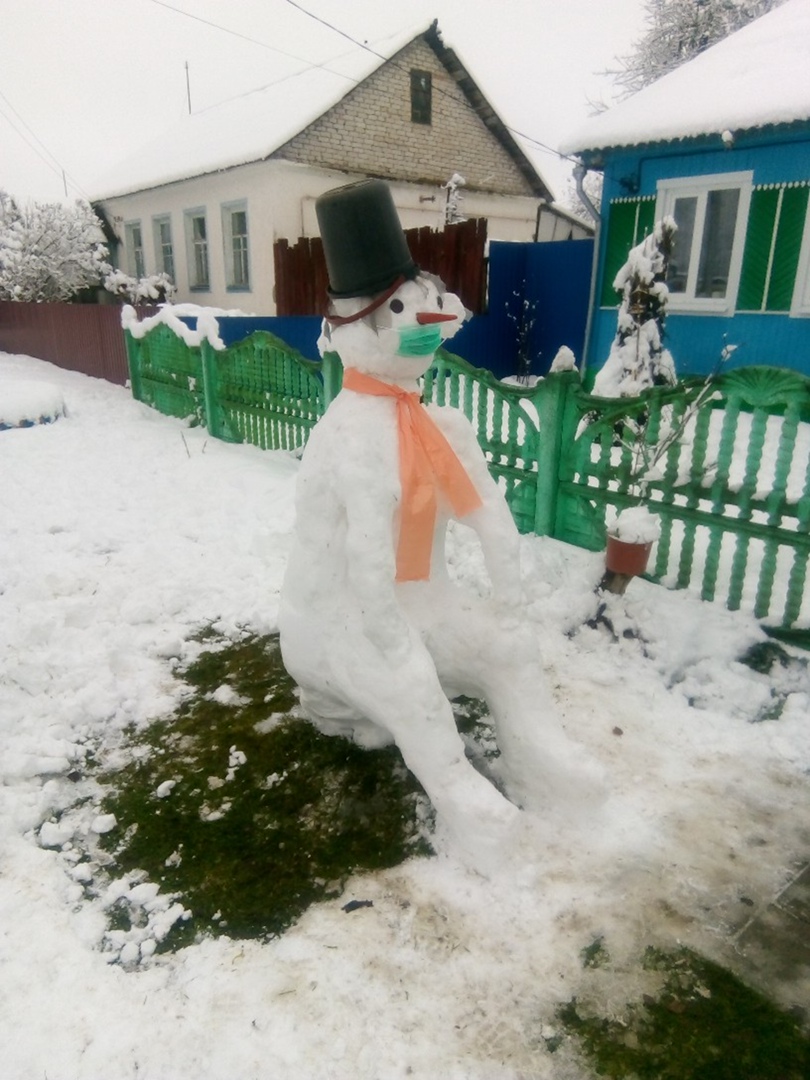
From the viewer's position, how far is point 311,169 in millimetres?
13836

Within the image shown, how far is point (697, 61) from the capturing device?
969 cm

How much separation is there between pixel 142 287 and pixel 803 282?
13149mm

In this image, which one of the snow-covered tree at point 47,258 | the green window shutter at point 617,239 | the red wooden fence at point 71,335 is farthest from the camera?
the snow-covered tree at point 47,258

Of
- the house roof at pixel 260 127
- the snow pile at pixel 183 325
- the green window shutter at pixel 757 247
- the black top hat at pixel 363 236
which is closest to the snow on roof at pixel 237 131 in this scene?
the house roof at pixel 260 127

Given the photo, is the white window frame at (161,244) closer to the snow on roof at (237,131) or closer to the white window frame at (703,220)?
the snow on roof at (237,131)

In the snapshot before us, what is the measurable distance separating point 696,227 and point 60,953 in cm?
960

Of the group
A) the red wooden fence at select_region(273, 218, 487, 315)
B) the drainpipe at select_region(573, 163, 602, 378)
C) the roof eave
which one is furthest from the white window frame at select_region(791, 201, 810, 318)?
the roof eave

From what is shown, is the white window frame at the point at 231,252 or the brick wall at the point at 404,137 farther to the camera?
the white window frame at the point at 231,252

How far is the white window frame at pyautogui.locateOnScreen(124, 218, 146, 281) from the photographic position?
18.7m

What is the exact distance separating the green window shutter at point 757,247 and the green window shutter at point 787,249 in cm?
9

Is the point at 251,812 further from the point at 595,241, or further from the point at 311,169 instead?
the point at 311,169

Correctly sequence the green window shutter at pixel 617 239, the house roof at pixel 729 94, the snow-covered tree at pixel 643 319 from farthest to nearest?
the green window shutter at pixel 617 239 → the house roof at pixel 729 94 → the snow-covered tree at pixel 643 319

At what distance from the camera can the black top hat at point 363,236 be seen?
7.90 ft

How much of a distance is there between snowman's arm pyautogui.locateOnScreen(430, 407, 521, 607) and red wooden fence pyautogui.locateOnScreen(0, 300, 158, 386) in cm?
1102
